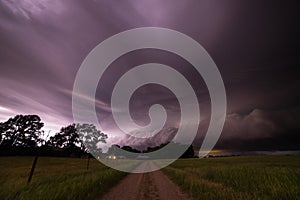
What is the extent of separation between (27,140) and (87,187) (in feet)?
274

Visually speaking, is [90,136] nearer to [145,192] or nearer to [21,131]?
[21,131]

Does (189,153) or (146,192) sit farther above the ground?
(189,153)

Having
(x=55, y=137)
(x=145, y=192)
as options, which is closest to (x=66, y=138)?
(x=55, y=137)

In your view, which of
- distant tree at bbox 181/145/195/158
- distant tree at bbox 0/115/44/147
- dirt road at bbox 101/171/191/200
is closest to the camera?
dirt road at bbox 101/171/191/200

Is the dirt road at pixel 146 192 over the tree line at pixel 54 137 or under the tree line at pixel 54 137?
under

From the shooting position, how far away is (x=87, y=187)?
26.1ft

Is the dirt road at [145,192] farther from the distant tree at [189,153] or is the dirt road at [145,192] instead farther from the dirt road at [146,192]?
the distant tree at [189,153]

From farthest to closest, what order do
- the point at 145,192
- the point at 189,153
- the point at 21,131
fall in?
the point at 189,153
the point at 21,131
the point at 145,192

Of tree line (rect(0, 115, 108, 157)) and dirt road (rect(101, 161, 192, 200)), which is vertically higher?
tree line (rect(0, 115, 108, 157))

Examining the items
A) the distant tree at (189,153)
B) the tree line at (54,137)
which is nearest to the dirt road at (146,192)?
the tree line at (54,137)

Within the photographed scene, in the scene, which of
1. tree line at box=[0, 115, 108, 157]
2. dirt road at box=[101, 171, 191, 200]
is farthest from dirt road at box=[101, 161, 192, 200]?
tree line at box=[0, 115, 108, 157]

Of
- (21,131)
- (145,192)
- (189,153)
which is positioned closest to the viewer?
(145,192)

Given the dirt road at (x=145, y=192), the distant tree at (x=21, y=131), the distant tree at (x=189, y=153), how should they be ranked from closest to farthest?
the dirt road at (x=145, y=192) → the distant tree at (x=21, y=131) → the distant tree at (x=189, y=153)

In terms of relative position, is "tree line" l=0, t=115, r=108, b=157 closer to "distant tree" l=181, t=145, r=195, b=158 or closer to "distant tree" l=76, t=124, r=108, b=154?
"distant tree" l=76, t=124, r=108, b=154
